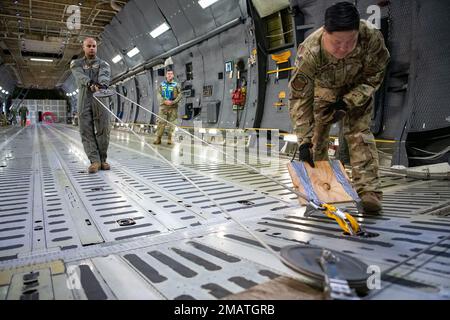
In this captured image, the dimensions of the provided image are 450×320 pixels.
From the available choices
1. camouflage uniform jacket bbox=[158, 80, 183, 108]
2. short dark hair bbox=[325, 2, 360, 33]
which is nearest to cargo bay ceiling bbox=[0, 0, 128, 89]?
camouflage uniform jacket bbox=[158, 80, 183, 108]

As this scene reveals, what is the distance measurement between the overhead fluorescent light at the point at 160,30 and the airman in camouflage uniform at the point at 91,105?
23.8 feet

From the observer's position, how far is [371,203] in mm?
2199

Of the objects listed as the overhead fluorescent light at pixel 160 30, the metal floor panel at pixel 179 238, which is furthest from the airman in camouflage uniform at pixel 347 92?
the overhead fluorescent light at pixel 160 30

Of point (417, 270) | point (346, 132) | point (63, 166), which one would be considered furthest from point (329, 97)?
point (63, 166)

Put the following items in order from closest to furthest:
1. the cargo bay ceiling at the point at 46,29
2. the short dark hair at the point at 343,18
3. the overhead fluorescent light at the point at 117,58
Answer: the short dark hair at the point at 343,18 → the cargo bay ceiling at the point at 46,29 → the overhead fluorescent light at the point at 117,58

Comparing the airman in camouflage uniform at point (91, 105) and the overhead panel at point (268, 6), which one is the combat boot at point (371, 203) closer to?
the airman in camouflage uniform at point (91, 105)

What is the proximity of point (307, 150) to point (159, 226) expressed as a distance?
1.22 meters

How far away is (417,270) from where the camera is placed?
1.29 meters

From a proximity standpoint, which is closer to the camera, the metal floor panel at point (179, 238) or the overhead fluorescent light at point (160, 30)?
the metal floor panel at point (179, 238)

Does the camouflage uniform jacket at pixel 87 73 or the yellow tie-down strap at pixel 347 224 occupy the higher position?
the camouflage uniform jacket at pixel 87 73

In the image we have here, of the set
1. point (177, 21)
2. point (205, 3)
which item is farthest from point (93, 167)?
point (177, 21)

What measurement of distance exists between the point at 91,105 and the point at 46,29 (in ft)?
51.4

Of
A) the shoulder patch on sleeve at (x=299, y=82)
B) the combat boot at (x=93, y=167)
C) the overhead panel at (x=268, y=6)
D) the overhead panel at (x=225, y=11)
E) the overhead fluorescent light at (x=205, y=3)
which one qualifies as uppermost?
the overhead fluorescent light at (x=205, y=3)

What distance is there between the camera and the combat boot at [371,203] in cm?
220
